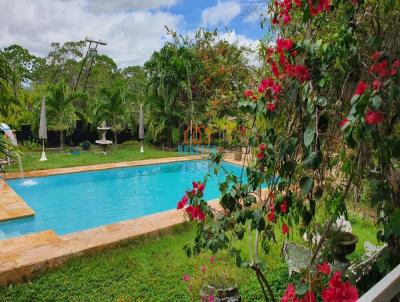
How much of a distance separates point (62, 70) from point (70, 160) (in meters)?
17.5

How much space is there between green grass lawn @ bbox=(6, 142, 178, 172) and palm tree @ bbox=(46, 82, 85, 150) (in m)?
1.36

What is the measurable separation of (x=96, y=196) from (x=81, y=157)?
4.52 meters

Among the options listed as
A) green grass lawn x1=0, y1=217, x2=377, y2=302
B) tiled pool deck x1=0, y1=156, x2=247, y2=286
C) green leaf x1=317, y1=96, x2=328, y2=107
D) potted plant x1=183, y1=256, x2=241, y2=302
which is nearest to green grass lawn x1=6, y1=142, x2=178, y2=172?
tiled pool deck x1=0, y1=156, x2=247, y2=286

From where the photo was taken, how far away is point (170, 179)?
496 inches

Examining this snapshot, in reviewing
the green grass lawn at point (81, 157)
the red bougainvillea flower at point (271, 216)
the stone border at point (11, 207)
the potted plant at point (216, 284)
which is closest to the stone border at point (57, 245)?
the potted plant at point (216, 284)

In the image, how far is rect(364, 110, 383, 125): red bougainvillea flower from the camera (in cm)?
113

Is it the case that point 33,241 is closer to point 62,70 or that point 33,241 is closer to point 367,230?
point 367,230

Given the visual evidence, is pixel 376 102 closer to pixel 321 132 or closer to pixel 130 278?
pixel 321 132

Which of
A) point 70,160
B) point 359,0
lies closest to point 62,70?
point 70,160

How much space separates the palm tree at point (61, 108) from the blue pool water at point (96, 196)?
14.4ft

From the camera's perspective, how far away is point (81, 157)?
547 inches

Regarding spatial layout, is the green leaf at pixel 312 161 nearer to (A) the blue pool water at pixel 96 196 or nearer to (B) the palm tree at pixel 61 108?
(A) the blue pool water at pixel 96 196

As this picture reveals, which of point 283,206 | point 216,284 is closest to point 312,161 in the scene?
point 283,206

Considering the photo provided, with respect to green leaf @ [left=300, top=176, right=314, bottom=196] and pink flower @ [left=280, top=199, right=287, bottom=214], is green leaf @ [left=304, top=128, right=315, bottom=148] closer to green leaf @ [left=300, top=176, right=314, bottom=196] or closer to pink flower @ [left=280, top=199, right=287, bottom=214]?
green leaf @ [left=300, top=176, right=314, bottom=196]
